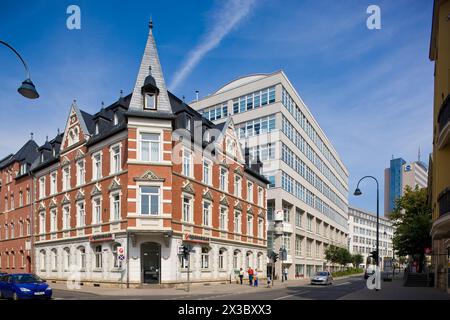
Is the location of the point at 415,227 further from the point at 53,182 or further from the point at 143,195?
the point at 53,182

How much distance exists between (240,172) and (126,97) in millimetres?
13975

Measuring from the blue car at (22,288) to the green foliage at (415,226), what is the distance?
33514 mm

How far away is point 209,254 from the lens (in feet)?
115

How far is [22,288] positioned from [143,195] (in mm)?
11117

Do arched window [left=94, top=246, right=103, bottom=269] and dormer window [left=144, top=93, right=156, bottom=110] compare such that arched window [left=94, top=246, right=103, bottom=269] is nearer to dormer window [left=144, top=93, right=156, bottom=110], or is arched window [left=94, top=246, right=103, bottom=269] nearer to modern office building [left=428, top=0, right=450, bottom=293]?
dormer window [left=144, top=93, right=156, bottom=110]

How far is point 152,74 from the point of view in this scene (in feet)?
103

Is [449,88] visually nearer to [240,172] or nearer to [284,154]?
[240,172]

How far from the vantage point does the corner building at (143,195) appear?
28.8 meters

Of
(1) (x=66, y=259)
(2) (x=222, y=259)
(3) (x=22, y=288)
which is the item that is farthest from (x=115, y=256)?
(2) (x=222, y=259)

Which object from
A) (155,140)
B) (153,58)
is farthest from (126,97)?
(155,140)

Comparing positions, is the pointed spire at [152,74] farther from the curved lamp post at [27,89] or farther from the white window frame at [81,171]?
the curved lamp post at [27,89]

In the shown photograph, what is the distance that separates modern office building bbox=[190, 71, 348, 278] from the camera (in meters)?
54.2

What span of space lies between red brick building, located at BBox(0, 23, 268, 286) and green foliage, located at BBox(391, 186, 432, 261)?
1631 cm

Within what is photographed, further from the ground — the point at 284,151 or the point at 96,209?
the point at 284,151
